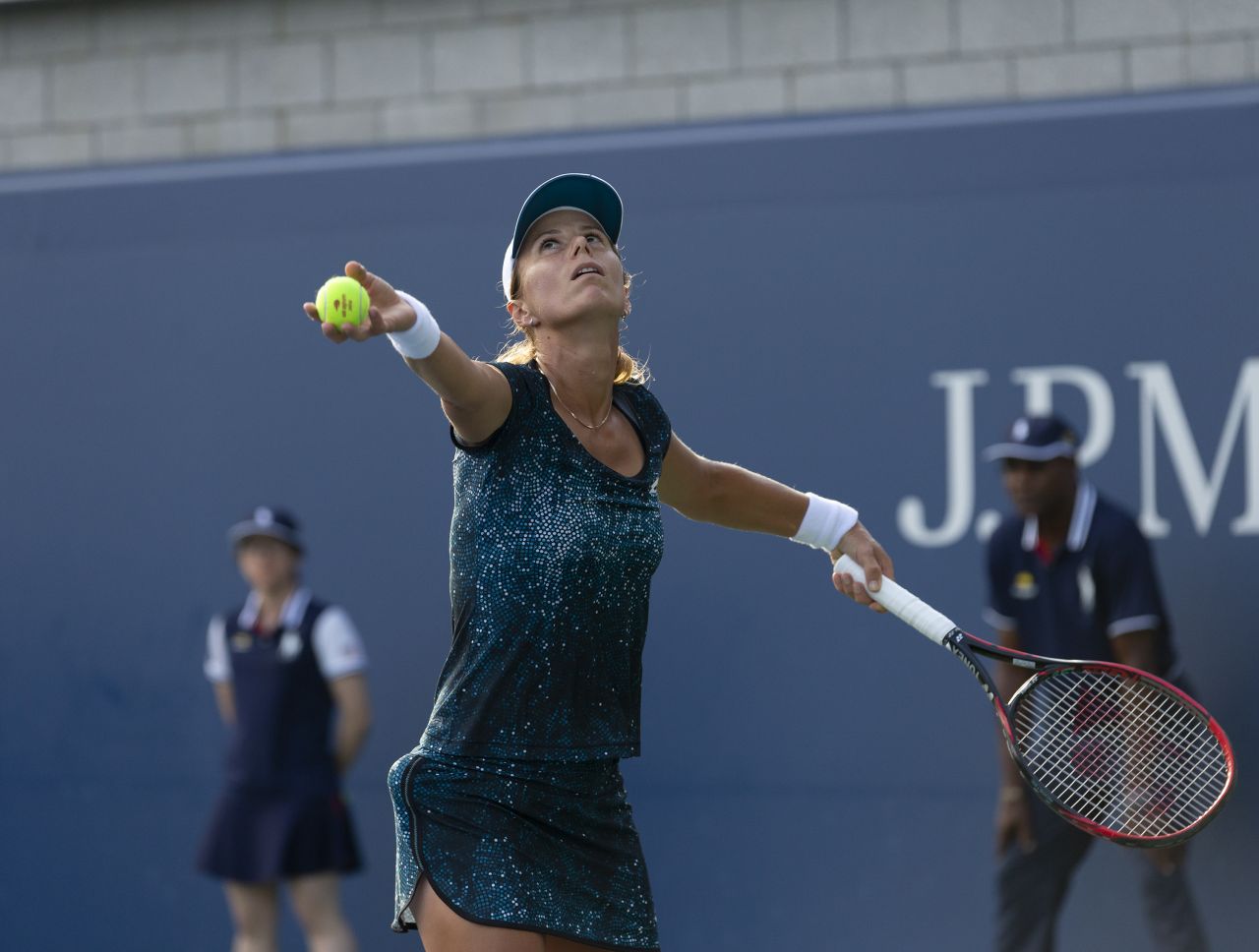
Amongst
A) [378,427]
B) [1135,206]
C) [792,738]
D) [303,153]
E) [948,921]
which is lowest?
[948,921]

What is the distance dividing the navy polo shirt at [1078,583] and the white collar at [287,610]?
6.49ft

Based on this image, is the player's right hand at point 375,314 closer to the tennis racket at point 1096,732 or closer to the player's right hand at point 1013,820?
the tennis racket at point 1096,732

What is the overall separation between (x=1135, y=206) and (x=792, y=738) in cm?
166

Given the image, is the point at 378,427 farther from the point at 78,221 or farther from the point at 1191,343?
the point at 1191,343

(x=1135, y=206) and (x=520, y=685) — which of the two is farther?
(x=1135, y=206)

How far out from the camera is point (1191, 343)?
444 cm

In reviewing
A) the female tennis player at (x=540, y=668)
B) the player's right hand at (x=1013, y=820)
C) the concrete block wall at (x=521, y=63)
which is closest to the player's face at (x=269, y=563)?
the concrete block wall at (x=521, y=63)

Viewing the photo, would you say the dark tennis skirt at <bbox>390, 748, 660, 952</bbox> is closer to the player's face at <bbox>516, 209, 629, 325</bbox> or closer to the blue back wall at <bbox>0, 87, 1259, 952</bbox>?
the player's face at <bbox>516, 209, 629, 325</bbox>

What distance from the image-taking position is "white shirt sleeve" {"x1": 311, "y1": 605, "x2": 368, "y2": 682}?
511cm

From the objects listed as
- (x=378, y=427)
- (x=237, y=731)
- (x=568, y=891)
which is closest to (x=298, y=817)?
(x=237, y=731)

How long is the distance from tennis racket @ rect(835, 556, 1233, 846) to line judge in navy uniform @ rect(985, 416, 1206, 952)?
1129 millimetres

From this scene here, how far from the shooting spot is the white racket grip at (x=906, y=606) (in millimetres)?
2834

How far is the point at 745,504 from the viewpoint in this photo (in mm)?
2967

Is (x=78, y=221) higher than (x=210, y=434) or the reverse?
higher
